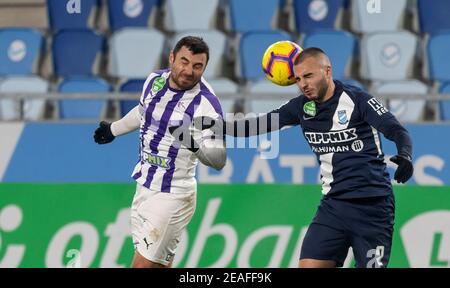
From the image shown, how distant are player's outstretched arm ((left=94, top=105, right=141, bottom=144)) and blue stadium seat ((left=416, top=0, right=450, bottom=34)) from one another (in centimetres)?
414

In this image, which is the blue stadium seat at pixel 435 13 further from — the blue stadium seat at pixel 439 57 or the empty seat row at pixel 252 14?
the blue stadium seat at pixel 439 57

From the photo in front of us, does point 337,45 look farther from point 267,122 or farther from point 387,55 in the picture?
point 267,122

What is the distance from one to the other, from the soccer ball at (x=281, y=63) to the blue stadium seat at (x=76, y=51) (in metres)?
4.00

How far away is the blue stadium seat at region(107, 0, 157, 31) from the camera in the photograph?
440 inches

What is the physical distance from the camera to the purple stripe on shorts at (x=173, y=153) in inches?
287

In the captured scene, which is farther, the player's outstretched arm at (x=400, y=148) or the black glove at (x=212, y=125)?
the black glove at (x=212, y=125)

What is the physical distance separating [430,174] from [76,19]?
4.17 m

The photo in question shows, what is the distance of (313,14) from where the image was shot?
11.0 m

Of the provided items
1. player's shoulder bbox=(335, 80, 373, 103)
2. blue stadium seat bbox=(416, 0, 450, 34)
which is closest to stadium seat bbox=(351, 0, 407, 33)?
blue stadium seat bbox=(416, 0, 450, 34)

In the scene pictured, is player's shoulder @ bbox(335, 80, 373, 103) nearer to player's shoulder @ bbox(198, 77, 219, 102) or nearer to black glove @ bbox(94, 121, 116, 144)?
player's shoulder @ bbox(198, 77, 219, 102)

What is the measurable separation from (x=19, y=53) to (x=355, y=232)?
519 cm

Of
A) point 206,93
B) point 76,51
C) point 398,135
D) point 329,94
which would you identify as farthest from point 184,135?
point 76,51

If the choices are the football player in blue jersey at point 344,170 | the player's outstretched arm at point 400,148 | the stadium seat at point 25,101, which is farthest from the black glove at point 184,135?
the stadium seat at point 25,101
